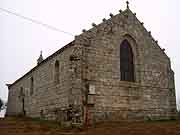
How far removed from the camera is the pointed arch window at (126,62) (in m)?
16.7

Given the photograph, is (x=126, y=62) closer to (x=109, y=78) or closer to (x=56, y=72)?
(x=109, y=78)

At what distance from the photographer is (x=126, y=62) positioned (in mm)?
17016

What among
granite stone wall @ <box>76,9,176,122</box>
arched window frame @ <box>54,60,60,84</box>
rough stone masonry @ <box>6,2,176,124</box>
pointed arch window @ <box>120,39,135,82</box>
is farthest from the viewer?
arched window frame @ <box>54,60,60,84</box>

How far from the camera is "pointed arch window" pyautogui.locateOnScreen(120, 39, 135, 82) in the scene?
1667cm

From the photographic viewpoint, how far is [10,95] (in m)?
31.9

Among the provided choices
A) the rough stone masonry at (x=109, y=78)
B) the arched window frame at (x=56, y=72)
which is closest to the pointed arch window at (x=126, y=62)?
the rough stone masonry at (x=109, y=78)

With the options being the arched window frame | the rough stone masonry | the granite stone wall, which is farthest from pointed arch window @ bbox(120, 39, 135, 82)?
the arched window frame

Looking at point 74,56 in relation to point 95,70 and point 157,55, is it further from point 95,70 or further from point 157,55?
point 157,55

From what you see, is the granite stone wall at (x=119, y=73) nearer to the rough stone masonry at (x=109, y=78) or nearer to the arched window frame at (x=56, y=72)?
the rough stone masonry at (x=109, y=78)

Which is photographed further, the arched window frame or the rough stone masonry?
the arched window frame

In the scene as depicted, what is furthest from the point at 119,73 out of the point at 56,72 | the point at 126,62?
the point at 56,72

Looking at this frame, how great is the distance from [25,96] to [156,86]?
1253 centimetres

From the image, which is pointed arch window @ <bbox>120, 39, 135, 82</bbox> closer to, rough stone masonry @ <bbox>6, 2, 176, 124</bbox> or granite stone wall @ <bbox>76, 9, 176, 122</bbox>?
rough stone masonry @ <bbox>6, 2, 176, 124</bbox>

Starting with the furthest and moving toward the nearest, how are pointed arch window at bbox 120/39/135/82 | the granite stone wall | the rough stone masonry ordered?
pointed arch window at bbox 120/39/135/82 < the granite stone wall < the rough stone masonry
